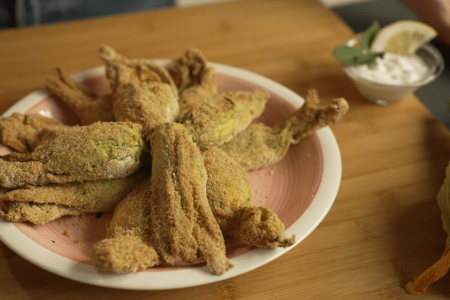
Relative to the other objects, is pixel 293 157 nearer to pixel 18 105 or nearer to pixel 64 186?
pixel 64 186

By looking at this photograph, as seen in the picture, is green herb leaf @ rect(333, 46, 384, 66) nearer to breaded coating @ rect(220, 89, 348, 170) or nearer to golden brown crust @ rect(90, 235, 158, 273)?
breaded coating @ rect(220, 89, 348, 170)

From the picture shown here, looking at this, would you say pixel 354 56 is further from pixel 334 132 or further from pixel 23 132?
pixel 23 132

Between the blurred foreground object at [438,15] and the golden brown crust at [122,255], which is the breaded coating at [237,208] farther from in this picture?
the blurred foreground object at [438,15]

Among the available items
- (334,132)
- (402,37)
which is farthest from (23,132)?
(402,37)

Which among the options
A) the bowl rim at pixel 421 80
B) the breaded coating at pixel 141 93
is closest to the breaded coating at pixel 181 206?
the breaded coating at pixel 141 93

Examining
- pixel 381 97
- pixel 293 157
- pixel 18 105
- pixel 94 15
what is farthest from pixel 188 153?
pixel 94 15

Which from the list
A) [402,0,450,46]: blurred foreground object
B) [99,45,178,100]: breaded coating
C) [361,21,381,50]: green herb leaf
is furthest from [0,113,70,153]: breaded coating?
[402,0,450,46]: blurred foreground object
